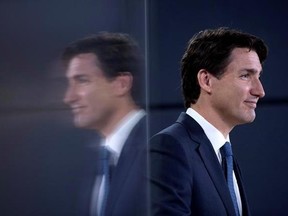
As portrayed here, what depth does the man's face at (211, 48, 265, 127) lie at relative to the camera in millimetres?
1044

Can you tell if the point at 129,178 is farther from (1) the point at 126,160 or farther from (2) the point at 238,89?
(2) the point at 238,89

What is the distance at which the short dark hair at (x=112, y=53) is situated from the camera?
1.90 feet

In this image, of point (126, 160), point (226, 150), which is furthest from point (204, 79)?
point (126, 160)

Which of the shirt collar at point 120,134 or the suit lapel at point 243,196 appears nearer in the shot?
the shirt collar at point 120,134

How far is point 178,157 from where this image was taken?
91 centimetres

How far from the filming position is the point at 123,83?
1.94 feet

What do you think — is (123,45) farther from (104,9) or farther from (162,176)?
(162,176)

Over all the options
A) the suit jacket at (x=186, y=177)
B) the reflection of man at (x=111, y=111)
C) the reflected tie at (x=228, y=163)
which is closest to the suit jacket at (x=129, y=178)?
the reflection of man at (x=111, y=111)

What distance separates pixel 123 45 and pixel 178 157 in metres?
0.34

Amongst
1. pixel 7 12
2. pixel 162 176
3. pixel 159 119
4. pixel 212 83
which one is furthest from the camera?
pixel 159 119

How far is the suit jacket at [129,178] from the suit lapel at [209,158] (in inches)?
11.7

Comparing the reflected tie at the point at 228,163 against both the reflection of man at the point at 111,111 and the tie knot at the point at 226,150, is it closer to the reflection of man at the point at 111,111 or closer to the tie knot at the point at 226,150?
the tie knot at the point at 226,150

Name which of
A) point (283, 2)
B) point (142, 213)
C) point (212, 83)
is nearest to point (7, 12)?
point (142, 213)

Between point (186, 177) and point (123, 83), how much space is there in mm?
337
